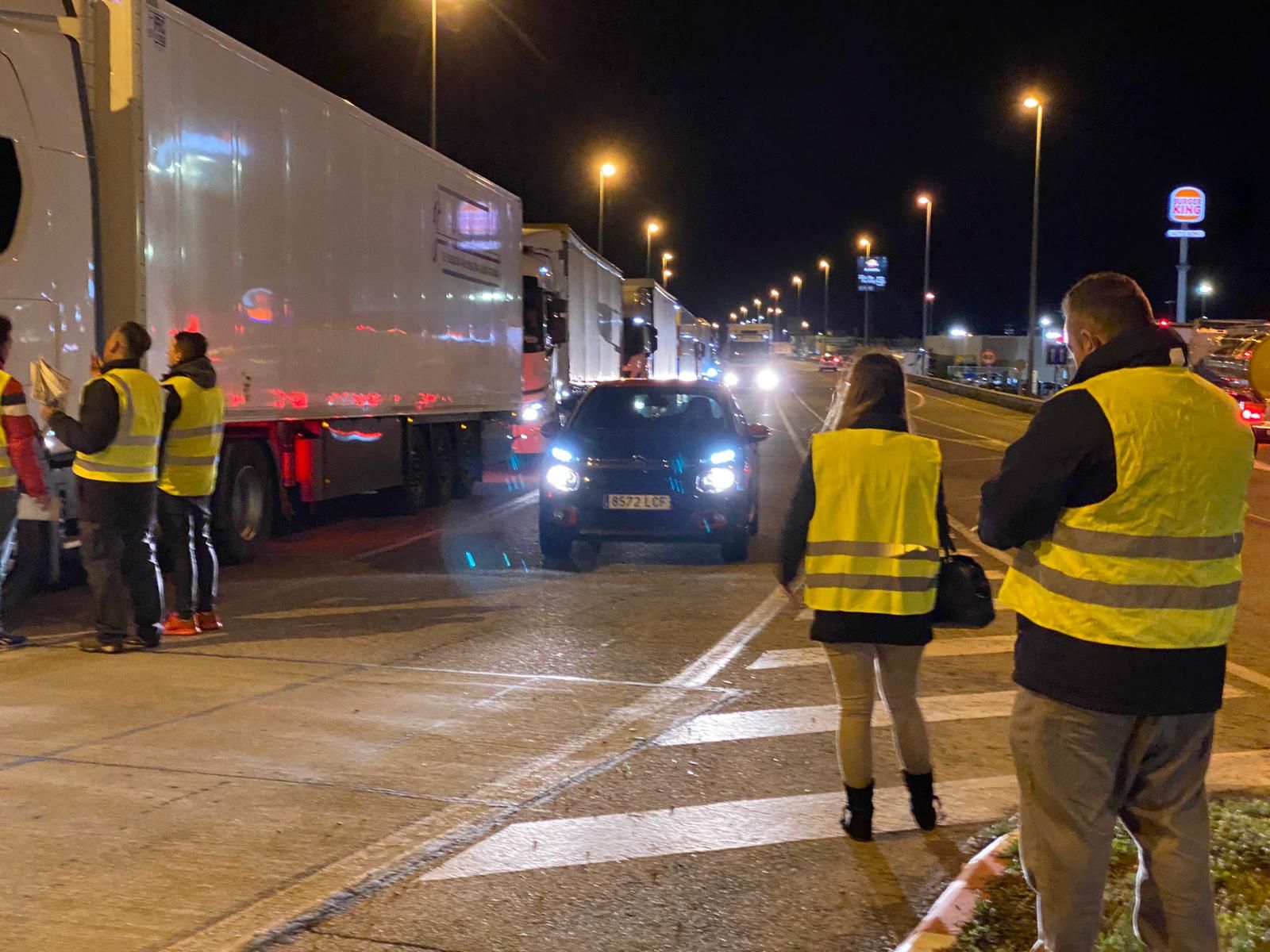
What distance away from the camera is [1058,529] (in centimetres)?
312

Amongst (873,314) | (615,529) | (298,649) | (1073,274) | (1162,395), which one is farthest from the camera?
(873,314)

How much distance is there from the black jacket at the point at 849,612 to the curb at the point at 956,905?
2.43 feet

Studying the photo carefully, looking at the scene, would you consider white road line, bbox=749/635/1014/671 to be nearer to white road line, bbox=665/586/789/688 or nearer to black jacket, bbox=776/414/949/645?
white road line, bbox=665/586/789/688

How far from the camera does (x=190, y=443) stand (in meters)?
8.32

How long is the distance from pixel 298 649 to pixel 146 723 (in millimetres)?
1810

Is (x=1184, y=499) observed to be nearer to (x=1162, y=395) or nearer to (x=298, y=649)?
(x=1162, y=395)

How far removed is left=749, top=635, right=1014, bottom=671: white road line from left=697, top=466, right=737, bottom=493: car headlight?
108 inches

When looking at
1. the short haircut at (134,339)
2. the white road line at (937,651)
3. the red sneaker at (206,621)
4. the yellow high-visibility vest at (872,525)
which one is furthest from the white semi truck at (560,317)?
the yellow high-visibility vest at (872,525)

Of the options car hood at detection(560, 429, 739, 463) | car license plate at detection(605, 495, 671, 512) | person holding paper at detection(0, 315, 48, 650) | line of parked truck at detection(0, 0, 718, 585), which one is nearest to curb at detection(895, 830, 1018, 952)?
person holding paper at detection(0, 315, 48, 650)

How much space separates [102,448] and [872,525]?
192 inches

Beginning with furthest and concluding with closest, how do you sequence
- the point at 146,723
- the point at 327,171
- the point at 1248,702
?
the point at 327,171
the point at 1248,702
the point at 146,723

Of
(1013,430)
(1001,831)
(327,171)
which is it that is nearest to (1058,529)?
(1001,831)

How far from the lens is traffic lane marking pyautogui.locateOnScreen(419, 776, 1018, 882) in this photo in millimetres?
4727

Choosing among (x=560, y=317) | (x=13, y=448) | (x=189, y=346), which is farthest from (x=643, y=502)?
(x=560, y=317)
